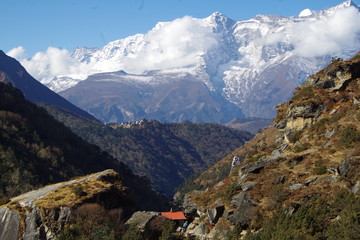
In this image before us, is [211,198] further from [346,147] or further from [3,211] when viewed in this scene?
[3,211]

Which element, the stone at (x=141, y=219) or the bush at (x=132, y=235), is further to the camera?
the stone at (x=141, y=219)

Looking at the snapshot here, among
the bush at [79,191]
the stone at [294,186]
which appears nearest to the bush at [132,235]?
the bush at [79,191]

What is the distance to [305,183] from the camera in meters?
47.7

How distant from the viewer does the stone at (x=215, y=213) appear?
162ft

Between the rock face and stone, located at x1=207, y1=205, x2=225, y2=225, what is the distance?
1191 centimetres

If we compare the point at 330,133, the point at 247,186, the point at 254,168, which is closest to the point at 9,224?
the point at 247,186

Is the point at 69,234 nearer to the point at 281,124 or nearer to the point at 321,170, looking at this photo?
the point at 321,170

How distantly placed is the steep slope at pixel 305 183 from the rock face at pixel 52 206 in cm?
890

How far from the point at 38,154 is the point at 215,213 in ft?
372

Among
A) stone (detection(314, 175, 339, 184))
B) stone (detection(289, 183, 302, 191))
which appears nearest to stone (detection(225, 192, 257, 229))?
stone (detection(289, 183, 302, 191))

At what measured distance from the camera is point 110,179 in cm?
6119

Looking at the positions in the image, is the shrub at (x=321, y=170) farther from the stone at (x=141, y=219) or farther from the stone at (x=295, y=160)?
the stone at (x=141, y=219)

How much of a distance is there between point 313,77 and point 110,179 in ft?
109

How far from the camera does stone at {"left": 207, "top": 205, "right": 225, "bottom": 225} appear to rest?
49469mm
